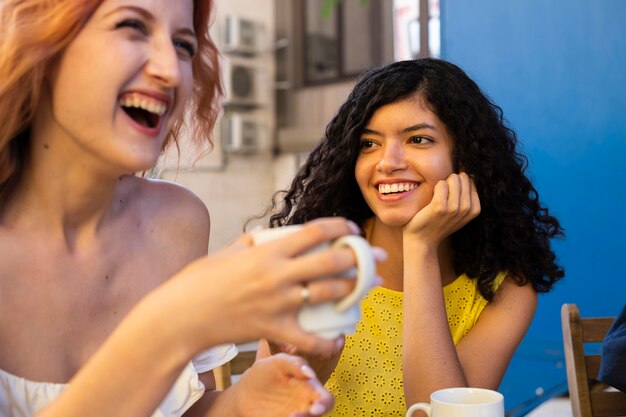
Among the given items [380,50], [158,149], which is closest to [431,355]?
[158,149]

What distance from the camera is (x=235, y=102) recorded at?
9.26m

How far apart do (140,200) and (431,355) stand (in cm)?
68

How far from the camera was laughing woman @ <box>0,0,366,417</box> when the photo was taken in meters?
0.77

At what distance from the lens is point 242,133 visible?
9242 mm

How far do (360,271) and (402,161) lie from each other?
3.37ft

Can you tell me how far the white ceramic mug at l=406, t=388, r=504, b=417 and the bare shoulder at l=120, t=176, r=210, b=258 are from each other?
641 mm

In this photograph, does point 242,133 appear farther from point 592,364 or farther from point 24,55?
point 24,55

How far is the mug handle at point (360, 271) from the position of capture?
2.51ft

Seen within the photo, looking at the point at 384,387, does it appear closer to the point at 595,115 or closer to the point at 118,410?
the point at 118,410

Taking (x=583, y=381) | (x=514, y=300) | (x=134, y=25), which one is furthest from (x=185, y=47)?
(x=583, y=381)

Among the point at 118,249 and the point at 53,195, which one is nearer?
the point at 53,195

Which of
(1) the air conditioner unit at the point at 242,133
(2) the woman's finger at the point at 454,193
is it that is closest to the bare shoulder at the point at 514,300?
(2) the woman's finger at the point at 454,193

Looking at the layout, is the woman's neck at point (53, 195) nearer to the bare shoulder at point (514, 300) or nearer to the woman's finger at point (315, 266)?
the woman's finger at point (315, 266)

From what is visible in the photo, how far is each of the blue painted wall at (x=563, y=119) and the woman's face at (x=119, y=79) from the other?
2238 millimetres
